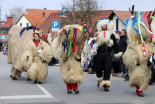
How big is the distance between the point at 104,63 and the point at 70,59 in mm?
1073

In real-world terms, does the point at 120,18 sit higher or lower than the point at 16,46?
higher

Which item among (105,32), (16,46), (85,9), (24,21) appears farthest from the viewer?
(24,21)

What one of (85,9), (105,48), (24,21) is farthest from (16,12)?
(105,48)

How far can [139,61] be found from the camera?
7.59m

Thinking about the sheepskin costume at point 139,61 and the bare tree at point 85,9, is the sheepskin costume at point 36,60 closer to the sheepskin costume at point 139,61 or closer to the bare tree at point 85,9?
the sheepskin costume at point 139,61

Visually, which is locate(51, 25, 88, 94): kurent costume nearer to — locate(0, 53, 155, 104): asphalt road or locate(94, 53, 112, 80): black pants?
locate(0, 53, 155, 104): asphalt road

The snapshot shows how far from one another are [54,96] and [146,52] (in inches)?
105

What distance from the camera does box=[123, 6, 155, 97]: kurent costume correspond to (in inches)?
298

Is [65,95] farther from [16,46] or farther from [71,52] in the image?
[16,46]

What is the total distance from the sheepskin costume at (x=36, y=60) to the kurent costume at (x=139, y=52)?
3215 millimetres

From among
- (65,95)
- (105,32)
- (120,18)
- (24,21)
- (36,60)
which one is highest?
(24,21)

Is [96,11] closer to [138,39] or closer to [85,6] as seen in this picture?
[85,6]

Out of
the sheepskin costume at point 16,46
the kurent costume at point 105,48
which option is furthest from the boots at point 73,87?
the sheepskin costume at point 16,46

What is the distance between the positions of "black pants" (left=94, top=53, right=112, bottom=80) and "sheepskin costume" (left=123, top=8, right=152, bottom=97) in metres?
0.75
